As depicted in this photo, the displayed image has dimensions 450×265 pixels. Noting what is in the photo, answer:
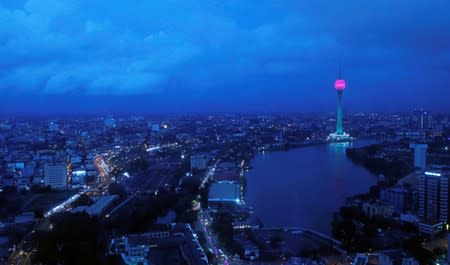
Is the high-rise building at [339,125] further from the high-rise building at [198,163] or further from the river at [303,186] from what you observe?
the high-rise building at [198,163]

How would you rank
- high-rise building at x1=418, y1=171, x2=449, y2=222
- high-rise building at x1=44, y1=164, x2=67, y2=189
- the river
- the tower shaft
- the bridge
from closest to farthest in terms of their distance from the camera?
the bridge, high-rise building at x1=418, y1=171, x2=449, y2=222, the river, high-rise building at x1=44, y1=164, x2=67, y2=189, the tower shaft

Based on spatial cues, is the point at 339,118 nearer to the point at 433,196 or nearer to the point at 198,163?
the point at 198,163

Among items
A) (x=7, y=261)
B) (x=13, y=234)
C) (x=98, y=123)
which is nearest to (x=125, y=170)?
(x=13, y=234)

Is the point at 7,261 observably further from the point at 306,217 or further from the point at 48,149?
the point at 48,149

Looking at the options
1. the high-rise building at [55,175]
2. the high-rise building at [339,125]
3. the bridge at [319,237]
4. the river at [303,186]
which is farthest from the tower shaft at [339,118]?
the bridge at [319,237]

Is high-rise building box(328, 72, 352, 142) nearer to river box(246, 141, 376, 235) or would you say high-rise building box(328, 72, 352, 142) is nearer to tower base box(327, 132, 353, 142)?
tower base box(327, 132, 353, 142)

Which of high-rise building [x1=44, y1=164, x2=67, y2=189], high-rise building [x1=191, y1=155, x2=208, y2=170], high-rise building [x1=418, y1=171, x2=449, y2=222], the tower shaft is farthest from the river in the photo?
the tower shaft
